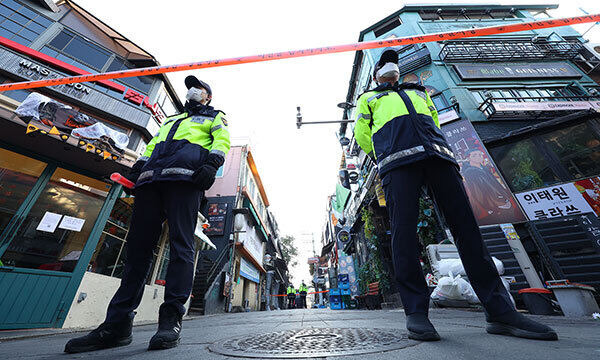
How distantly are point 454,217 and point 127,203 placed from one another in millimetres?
7064

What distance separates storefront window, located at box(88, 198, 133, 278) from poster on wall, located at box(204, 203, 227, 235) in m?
7.12

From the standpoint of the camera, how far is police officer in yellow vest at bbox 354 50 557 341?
134cm

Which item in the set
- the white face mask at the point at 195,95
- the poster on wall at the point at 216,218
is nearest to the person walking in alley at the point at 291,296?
the poster on wall at the point at 216,218

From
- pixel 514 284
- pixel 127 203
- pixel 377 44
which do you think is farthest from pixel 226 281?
pixel 377 44

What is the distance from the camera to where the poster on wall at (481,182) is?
6.92m

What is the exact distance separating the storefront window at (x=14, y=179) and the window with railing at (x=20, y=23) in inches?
274

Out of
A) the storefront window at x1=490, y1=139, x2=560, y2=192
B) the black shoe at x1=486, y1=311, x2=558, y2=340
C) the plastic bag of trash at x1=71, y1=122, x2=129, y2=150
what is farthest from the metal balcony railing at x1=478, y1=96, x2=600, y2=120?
the plastic bag of trash at x1=71, y1=122, x2=129, y2=150

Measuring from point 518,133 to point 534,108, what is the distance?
1.63 m

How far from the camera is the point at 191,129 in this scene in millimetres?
2021

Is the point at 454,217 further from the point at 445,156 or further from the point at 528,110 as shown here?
the point at 528,110

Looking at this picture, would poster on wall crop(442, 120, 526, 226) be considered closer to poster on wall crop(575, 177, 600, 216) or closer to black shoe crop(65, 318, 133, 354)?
poster on wall crop(575, 177, 600, 216)

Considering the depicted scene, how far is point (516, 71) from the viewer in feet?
35.0

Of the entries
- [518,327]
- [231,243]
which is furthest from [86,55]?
[518,327]

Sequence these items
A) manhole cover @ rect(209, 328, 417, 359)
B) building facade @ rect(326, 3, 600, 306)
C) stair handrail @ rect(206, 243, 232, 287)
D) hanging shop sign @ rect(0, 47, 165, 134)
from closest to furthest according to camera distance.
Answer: manhole cover @ rect(209, 328, 417, 359) → building facade @ rect(326, 3, 600, 306) → hanging shop sign @ rect(0, 47, 165, 134) → stair handrail @ rect(206, 243, 232, 287)
